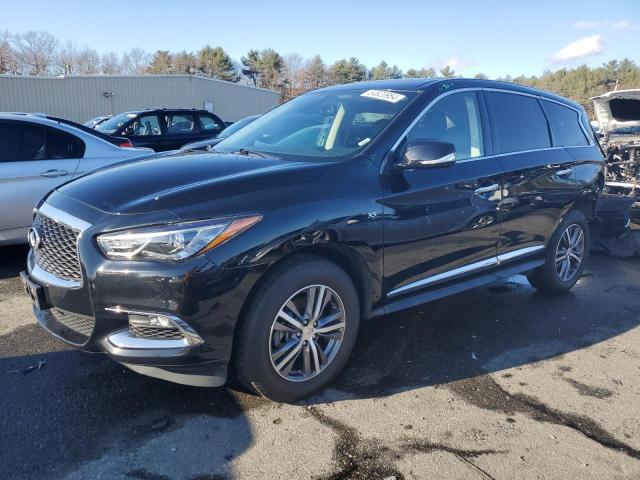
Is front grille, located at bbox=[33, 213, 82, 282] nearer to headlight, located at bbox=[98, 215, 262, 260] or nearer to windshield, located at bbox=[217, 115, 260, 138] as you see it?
headlight, located at bbox=[98, 215, 262, 260]

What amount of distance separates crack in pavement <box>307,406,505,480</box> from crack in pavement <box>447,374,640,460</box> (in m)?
0.49

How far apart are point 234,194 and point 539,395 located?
220 centimetres

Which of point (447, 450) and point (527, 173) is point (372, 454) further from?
point (527, 173)

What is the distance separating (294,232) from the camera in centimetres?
279

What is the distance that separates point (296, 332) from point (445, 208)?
52.7 inches

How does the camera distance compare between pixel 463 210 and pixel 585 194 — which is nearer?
pixel 463 210

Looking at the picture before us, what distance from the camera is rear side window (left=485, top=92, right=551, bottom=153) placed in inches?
164

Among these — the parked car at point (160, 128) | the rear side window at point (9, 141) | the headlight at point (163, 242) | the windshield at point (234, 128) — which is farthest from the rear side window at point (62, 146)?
the parked car at point (160, 128)

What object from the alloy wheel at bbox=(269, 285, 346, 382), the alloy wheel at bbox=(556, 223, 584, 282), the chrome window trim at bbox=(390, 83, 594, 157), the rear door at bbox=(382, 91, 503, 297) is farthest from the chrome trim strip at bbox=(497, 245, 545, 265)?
the alloy wheel at bbox=(269, 285, 346, 382)

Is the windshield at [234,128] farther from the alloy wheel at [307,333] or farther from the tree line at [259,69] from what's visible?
the tree line at [259,69]

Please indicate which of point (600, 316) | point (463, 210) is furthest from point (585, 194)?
point (463, 210)

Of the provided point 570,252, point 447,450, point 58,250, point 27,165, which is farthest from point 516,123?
point 27,165

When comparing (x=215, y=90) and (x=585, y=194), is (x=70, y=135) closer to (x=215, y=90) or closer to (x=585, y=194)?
(x=585, y=194)

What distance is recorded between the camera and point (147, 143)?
35.7 feet
